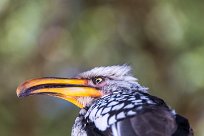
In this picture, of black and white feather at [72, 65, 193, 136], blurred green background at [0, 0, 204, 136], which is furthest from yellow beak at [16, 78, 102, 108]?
blurred green background at [0, 0, 204, 136]

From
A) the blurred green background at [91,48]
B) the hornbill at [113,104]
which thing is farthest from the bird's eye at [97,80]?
the blurred green background at [91,48]

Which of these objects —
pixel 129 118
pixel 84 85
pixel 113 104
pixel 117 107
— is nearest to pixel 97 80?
pixel 84 85

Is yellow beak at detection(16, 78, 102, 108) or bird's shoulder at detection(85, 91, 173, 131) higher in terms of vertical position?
yellow beak at detection(16, 78, 102, 108)

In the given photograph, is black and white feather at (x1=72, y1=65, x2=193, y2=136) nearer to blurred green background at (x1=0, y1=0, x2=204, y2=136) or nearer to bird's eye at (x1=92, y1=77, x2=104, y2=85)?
bird's eye at (x1=92, y1=77, x2=104, y2=85)

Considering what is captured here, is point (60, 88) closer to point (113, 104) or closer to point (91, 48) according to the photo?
point (113, 104)

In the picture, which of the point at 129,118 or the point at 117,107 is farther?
the point at 117,107

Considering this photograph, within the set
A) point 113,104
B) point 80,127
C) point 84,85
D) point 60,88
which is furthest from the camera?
point 84,85

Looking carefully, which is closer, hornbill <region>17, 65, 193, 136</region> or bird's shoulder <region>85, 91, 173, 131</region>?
hornbill <region>17, 65, 193, 136</region>
